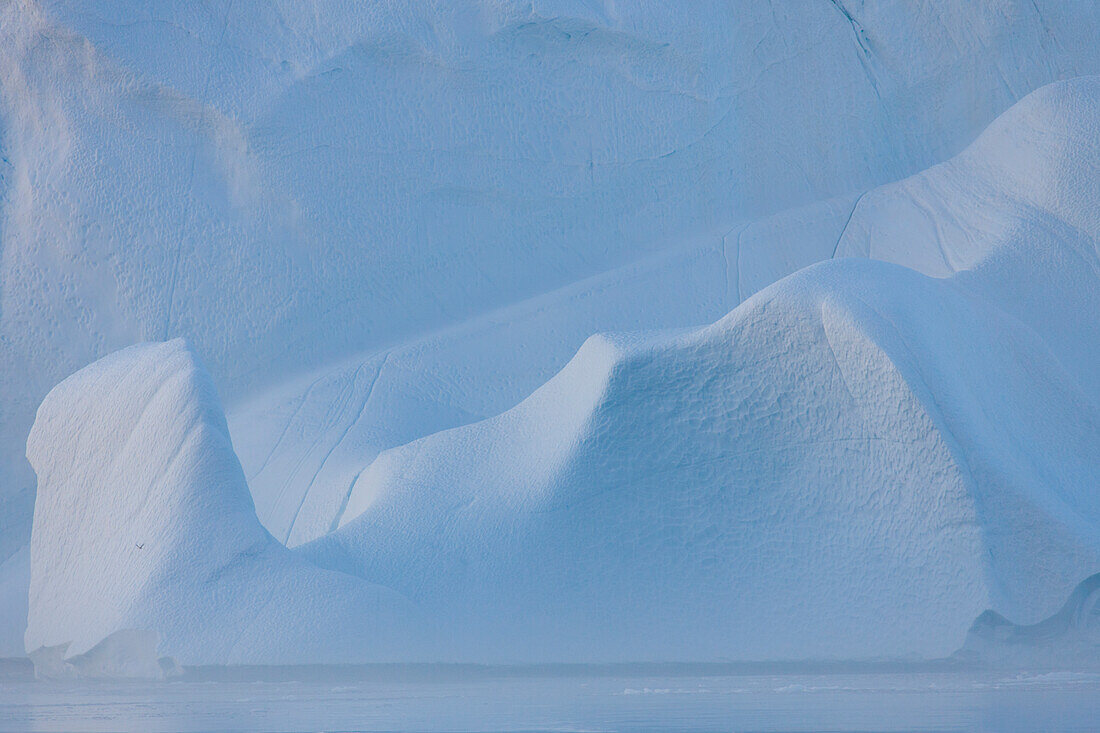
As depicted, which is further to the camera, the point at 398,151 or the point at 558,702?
the point at 398,151

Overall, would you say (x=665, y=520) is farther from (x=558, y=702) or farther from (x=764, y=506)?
(x=558, y=702)

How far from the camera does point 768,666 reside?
425cm

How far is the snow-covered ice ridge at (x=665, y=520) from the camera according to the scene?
4219 mm

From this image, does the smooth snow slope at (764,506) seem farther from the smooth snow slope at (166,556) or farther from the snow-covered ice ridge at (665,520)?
the smooth snow slope at (166,556)

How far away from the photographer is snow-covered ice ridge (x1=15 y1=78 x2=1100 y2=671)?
166 inches

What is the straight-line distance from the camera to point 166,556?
4.35 metres

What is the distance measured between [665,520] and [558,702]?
1.09m

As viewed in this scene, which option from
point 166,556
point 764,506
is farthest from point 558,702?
point 166,556

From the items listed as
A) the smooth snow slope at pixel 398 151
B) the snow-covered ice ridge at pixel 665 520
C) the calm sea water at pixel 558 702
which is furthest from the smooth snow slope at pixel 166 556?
the smooth snow slope at pixel 398 151

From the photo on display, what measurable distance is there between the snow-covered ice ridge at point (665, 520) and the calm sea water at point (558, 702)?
11 cm

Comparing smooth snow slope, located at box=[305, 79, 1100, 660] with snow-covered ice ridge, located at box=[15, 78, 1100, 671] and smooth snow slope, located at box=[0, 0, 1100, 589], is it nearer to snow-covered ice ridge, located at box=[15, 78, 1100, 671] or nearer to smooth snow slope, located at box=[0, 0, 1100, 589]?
snow-covered ice ridge, located at box=[15, 78, 1100, 671]

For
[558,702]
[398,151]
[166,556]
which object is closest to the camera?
[558,702]

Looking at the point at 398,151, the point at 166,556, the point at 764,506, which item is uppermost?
the point at 764,506

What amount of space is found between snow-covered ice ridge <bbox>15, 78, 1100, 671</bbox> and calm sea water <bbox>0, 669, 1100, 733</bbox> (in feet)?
0.36
